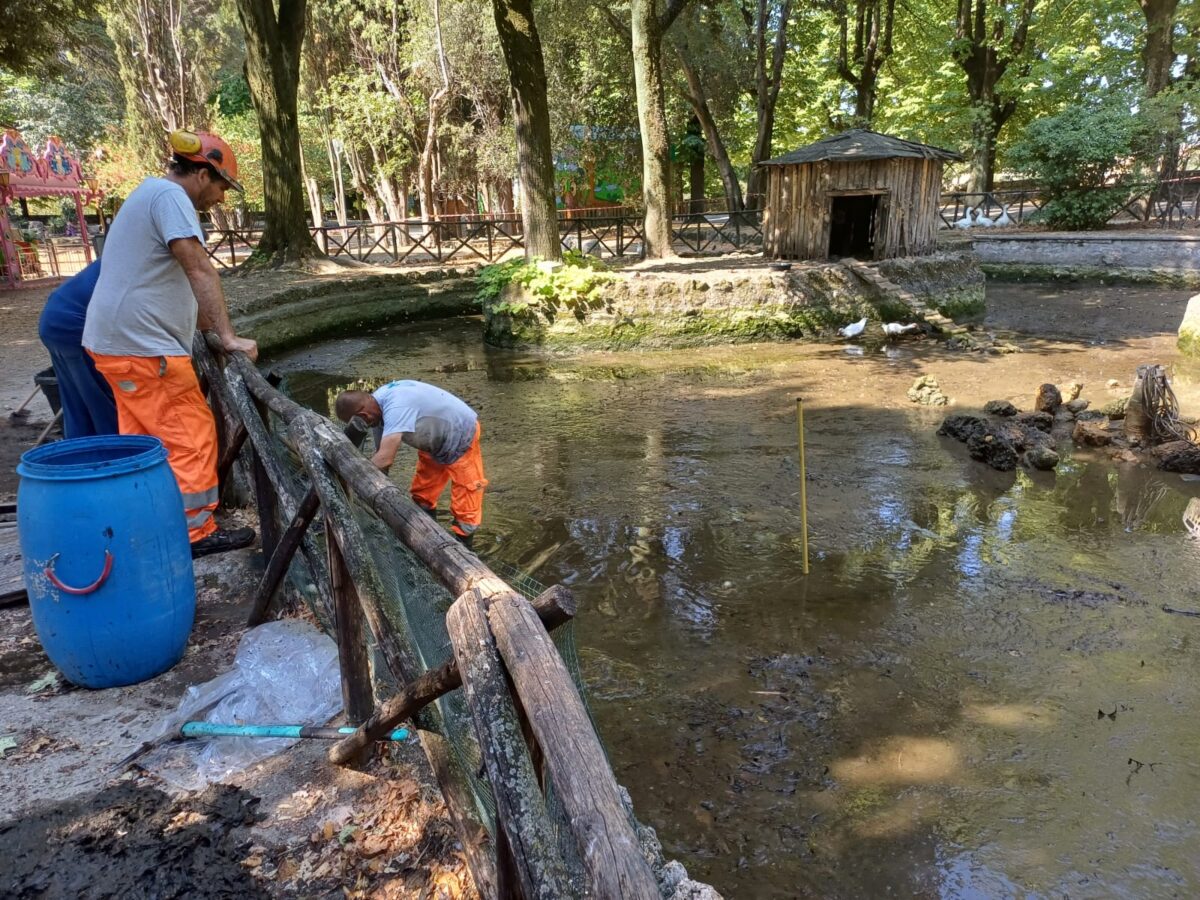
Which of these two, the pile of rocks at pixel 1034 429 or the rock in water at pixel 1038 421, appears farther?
the rock in water at pixel 1038 421

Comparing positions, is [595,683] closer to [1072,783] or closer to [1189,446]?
[1072,783]

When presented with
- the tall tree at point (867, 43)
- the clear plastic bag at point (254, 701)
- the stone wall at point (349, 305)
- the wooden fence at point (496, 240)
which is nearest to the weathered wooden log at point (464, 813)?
the clear plastic bag at point (254, 701)

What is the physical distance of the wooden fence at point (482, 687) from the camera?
52.2 inches

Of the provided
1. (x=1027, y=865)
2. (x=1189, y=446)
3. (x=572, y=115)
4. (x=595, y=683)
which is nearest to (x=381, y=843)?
(x=595, y=683)

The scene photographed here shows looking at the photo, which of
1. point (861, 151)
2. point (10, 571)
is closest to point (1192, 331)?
point (861, 151)

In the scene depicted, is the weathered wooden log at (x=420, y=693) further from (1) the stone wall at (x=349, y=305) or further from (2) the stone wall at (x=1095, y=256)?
(2) the stone wall at (x=1095, y=256)

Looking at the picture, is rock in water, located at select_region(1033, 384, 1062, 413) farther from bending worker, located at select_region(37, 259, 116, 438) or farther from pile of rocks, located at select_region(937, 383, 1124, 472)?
bending worker, located at select_region(37, 259, 116, 438)

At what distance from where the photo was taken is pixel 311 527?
3.37 metres

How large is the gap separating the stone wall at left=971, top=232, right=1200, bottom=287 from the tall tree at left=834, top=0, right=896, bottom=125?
6496mm

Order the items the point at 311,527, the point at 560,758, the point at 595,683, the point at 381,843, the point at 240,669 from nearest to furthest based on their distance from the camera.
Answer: the point at 560,758 < the point at 381,843 < the point at 240,669 < the point at 311,527 < the point at 595,683

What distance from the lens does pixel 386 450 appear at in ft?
13.7

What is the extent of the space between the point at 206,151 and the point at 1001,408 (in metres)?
8.40

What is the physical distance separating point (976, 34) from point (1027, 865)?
2879 centimetres

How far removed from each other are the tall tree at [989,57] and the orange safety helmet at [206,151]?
2607cm
